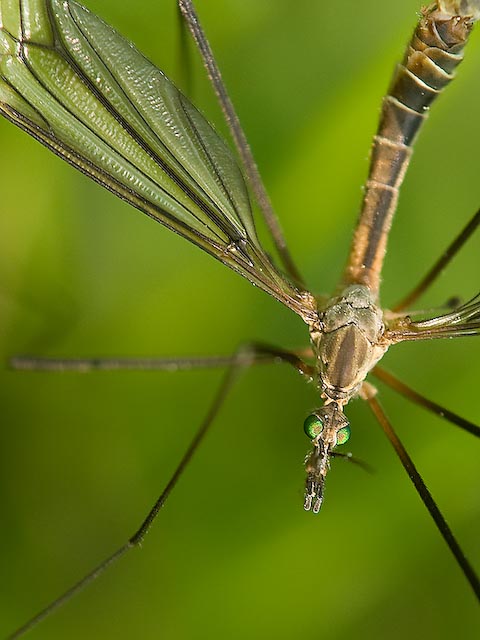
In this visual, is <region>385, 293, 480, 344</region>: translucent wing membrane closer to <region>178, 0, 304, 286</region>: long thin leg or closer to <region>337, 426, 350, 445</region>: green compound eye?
<region>337, 426, 350, 445</region>: green compound eye

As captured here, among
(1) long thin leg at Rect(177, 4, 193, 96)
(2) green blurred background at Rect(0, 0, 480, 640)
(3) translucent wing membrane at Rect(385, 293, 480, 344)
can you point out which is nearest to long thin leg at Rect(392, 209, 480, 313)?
(2) green blurred background at Rect(0, 0, 480, 640)

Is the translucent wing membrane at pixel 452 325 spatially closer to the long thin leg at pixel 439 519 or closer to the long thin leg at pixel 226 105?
the long thin leg at pixel 439 519

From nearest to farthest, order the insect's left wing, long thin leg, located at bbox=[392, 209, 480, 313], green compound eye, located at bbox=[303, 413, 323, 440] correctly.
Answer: the insect's left wing → green compound eye, located at bbox=[303, 413, 323, 440] → long thin leg, located at bbox=[392, 209, 480, 313]

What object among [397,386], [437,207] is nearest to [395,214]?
[437,207]

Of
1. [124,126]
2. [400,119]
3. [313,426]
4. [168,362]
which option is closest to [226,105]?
[124,126]

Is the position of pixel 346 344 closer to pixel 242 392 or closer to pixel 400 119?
pixel 242 392
